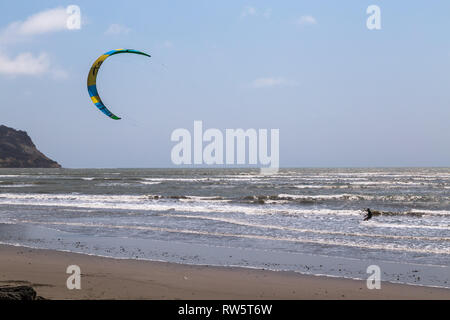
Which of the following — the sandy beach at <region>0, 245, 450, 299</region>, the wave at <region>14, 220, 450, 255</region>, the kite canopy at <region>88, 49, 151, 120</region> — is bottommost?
the wave at <region>14, 220, 450, 255</region>

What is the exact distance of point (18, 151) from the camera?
165625mm

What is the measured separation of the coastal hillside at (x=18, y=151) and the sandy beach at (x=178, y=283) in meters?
172

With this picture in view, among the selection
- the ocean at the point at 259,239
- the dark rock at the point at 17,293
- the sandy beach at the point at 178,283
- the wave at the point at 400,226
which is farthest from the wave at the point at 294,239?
the dark rock at the point at 17,293

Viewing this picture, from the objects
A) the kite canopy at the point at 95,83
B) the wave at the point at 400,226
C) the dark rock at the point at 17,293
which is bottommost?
the wave at the point at 400,226

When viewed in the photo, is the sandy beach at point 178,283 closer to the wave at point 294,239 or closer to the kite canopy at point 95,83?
the wave at point 294,239

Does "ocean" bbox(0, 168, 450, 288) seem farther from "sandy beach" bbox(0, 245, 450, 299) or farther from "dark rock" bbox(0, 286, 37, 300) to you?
"dark rock" bbox(0, 286, 37, 300)

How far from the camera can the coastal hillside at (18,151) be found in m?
161

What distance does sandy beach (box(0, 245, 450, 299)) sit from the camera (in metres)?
6.49

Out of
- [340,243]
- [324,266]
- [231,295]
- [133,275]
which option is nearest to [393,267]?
[324,266]

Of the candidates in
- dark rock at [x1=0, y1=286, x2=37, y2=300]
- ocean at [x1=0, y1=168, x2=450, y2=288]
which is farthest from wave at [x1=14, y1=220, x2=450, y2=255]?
dark rock at [x1=0, y1=286, x2=37, y2=300]

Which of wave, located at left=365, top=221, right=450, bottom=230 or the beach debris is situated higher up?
the beach debris

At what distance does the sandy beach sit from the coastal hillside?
17150 centimetres

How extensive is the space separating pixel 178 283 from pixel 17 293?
9.51 feet

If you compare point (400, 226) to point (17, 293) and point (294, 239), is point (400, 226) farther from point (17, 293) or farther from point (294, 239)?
point (17, 293)
